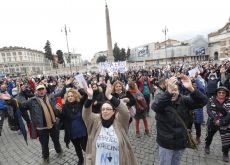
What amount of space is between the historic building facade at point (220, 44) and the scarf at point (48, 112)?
217ft

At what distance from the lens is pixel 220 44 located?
64.9 meters

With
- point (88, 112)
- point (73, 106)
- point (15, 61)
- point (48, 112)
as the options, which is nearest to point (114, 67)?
point (48, 112)

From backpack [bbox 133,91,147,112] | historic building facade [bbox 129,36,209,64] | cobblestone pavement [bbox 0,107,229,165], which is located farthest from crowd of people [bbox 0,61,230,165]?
historic building facade [bbox 129,36,209,64]

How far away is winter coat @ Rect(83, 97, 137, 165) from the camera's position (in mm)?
2363

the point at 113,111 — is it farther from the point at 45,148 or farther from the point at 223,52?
the point at 223,52

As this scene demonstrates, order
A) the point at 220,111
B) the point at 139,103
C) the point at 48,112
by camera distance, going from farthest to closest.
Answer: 1. the point at 139,103
2. the point at 48,112
3. the point at 220,111

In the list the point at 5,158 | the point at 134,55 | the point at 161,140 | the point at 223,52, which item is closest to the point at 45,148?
the point at 5,158

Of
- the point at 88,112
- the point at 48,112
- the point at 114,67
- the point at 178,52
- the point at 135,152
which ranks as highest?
the point at 178,52

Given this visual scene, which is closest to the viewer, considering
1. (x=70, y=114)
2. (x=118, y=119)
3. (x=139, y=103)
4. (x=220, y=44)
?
(x=118, y=119)

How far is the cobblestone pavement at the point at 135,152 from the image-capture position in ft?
13.4

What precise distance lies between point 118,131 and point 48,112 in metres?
2.41

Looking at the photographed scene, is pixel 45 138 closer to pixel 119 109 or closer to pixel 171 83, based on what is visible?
pixel 119 109

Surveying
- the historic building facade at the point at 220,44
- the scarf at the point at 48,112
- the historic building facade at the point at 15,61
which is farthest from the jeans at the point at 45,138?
the historic building facade at the point at 15,61

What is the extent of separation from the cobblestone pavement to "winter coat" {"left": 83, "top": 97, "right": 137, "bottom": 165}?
1.92 m
